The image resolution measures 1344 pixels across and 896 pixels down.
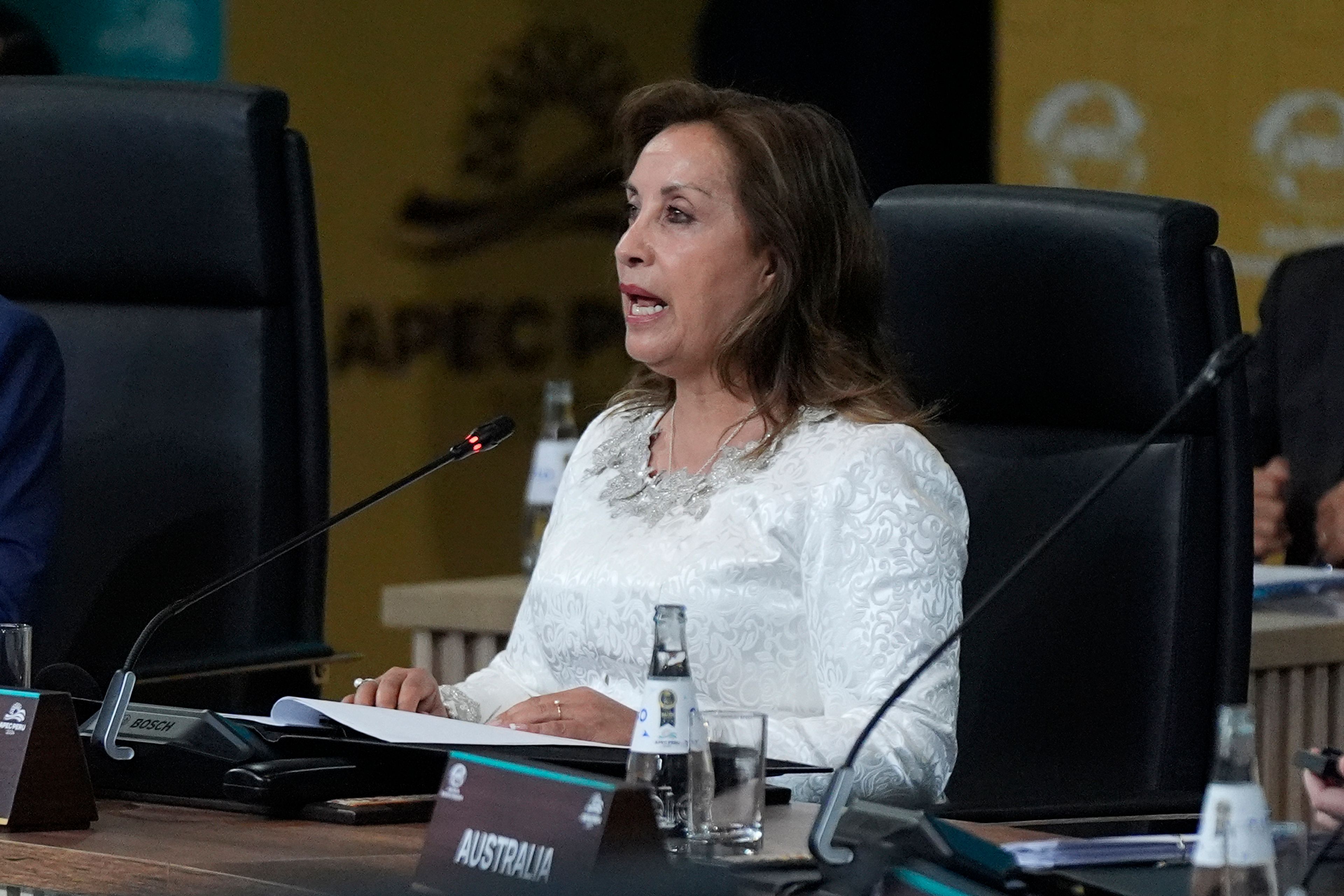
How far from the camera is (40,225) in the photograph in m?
2.32

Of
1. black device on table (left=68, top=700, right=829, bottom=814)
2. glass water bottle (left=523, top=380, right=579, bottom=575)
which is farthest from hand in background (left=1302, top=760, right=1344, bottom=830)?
glass water bottle (left=523, top=380, right=579, bottom=575)

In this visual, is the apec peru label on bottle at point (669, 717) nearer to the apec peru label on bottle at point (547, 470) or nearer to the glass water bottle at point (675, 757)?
the glass water bottle at point (675, 757)

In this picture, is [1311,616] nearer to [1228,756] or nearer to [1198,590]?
[1198,590]

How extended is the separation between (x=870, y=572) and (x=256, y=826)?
0.56 m

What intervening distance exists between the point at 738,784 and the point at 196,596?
46 cm

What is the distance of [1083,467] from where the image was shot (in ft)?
6.15

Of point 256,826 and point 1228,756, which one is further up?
point 1228,756

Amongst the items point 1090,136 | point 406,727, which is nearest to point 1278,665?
point 406,727

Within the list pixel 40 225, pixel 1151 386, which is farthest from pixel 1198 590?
pixel 40 225

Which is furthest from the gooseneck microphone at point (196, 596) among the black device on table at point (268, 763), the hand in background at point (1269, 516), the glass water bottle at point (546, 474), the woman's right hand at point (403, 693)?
the hand in background at point (1269, 516)

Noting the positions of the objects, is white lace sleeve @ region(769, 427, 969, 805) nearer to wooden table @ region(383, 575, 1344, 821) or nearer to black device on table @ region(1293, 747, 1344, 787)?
black device on table @ region(1293, 747, 1344, 787)

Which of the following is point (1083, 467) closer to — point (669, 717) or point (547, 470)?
point (669, 717)

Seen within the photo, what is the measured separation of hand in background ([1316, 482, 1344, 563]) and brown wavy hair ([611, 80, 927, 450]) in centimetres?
109

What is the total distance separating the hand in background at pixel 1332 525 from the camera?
2746 mm
